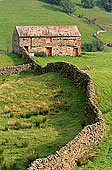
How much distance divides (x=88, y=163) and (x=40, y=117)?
7.75 metres

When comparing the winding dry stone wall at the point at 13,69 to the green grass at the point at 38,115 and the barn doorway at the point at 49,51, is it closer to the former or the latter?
the green grass at the point at 38,115

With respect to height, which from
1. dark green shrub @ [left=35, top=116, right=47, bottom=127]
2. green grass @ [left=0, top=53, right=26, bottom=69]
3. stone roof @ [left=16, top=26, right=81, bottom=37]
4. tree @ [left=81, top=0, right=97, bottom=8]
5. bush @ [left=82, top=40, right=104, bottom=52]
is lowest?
bush @ [left=82, top=40, right=104, bottom=52]

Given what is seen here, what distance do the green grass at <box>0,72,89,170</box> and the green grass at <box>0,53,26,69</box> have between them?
12.2 metres

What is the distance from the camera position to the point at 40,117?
23.9m

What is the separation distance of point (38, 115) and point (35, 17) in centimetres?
8299

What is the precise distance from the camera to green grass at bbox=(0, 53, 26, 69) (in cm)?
4801

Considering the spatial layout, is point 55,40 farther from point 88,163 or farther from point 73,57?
point 88,163

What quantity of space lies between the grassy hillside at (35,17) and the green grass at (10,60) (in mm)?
27710

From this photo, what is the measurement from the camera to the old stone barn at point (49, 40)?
54.7 meters

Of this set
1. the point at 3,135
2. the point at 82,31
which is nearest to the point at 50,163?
the point at 3,135

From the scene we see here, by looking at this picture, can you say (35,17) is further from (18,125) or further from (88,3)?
(18,125)

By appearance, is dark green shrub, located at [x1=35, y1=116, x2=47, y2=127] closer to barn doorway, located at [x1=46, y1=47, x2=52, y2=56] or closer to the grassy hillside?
barn doorway, located at [x1=46, y1=47, x2=52, y2=56]

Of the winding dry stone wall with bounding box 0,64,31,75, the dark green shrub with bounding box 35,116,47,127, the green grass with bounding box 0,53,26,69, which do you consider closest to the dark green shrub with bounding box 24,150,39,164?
the dark green shrub with bounding box 35,116,47,127

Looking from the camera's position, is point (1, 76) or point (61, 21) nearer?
point (1, 76)
